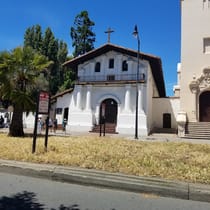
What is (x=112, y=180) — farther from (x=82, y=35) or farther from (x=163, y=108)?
(x=82, y=35)

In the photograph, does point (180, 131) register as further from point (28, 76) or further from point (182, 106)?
point (28, 76)

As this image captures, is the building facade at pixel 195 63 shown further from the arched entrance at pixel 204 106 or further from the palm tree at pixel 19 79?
the palm tree at pixel 19 79

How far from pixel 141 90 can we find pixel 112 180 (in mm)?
20251

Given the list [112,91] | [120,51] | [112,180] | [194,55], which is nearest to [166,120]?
[112,91]

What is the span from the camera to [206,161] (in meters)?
7.45

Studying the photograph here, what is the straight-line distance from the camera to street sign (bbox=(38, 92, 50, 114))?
8938 mm

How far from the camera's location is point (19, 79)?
15.2 m

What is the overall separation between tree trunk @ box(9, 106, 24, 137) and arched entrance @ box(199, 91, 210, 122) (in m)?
17.4

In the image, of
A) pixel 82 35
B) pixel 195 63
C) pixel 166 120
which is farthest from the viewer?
pixel 82 35

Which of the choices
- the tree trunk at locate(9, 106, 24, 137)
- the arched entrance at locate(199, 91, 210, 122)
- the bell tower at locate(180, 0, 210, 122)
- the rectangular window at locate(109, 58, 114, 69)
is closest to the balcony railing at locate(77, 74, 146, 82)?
the rectangular window at locate(109, 58, 114, 69)

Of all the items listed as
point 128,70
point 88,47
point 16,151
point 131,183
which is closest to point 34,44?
point 88,47

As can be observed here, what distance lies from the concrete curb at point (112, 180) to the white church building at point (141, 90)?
16.3 meters

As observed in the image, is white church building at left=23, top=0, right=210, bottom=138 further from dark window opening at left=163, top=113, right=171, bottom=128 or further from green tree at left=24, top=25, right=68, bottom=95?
green tree at left=24, top=25, right=68, bottom=95

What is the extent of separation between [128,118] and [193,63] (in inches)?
338
